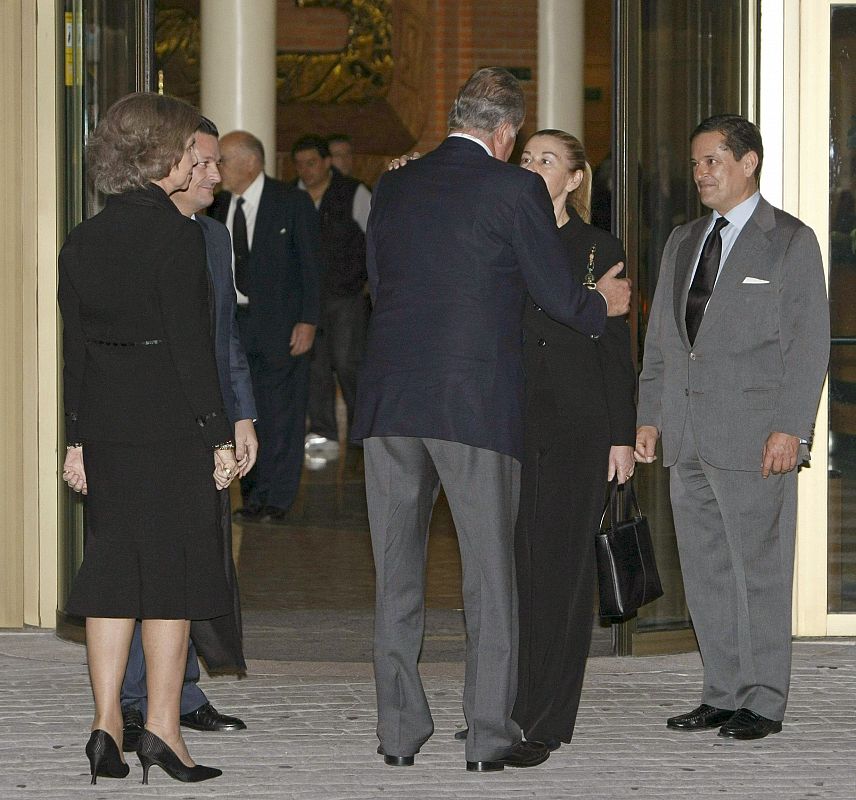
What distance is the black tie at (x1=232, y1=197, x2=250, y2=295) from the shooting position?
9.31 m

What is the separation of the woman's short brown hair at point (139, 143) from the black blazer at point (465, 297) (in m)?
0.63

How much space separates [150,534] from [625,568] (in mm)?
1476

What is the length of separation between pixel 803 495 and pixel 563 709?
2.03 metres

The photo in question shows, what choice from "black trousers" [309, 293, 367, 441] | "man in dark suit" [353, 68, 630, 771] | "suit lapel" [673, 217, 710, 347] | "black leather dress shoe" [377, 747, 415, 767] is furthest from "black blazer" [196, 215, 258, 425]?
"black trousers" [309, 293, 367, 441]

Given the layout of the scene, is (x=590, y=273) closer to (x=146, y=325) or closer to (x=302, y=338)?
(x=146, y=325)

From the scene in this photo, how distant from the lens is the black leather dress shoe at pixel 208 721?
521 cm

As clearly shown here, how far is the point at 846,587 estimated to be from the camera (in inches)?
263

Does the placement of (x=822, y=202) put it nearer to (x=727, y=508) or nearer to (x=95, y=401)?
(x=727, y=508)

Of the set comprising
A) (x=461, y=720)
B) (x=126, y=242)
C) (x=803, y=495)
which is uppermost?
(x=126, y=242)

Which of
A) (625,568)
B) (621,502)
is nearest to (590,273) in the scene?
(625,568)

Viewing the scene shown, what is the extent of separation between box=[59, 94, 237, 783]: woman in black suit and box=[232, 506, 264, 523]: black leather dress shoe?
189 inches

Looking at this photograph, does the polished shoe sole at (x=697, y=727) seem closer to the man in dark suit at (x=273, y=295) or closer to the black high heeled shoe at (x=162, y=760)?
the black high heeled shoe at (x=162, y=760)

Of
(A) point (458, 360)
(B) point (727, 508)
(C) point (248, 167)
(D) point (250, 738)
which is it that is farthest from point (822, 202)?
(C) point (248, 167)

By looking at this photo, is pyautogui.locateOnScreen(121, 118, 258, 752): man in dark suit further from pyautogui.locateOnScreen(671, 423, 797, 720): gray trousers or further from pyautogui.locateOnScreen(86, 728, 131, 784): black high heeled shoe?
pyautogui.locateOnScreen(671, 423, 797, 720): gray trousers
